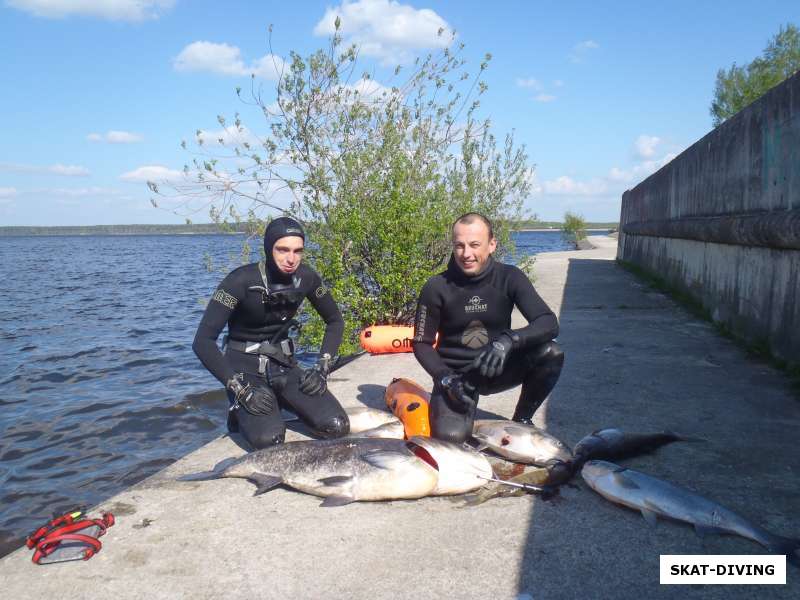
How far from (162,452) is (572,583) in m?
5.08

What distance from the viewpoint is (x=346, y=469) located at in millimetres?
3816

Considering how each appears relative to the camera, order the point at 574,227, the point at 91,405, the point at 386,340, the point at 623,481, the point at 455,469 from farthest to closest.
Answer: the point at 574,227, the point at 91,405, the point at 386,340, the point at 455,469, the point at 623,481

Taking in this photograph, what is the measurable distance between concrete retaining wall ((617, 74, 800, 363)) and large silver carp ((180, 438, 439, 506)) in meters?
4.26

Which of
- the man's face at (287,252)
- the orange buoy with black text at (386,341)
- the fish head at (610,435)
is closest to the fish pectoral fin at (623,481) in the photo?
A: the fish head at (610,435)

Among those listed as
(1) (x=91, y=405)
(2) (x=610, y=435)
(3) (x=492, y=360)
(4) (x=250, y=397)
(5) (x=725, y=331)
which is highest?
(3) (x=492, y=360)

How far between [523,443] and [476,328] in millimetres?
1080

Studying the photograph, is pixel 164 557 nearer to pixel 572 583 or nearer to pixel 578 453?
pixel 572 583

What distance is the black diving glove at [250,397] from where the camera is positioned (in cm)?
466

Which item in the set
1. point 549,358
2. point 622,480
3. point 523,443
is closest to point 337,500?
point 523,443

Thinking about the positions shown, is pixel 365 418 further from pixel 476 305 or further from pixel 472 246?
pixel 472 246

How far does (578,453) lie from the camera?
13.3ft

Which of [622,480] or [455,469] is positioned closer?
[622,480]

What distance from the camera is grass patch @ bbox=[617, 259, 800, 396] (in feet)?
19.4

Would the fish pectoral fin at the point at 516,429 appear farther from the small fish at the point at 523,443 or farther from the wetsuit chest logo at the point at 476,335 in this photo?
the wetsuit chest logo at the point at 476,335
